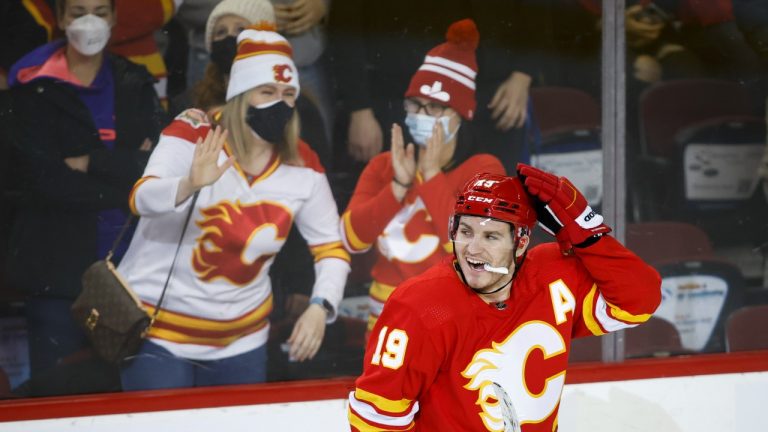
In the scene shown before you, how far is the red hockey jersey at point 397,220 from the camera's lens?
2793 mm

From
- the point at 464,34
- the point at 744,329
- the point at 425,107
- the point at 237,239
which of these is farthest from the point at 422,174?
the point at 744,329

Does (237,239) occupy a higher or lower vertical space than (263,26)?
lower

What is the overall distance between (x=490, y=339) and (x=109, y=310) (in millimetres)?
1276

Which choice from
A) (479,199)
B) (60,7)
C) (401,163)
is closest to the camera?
(479,199)

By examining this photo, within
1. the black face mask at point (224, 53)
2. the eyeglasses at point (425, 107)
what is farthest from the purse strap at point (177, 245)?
the eyeglasses at point (425, 107)

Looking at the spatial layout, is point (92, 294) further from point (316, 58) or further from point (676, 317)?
point (676, 317)

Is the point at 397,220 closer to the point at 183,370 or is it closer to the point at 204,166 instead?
the point at 204,166

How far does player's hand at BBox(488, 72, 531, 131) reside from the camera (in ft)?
9.42

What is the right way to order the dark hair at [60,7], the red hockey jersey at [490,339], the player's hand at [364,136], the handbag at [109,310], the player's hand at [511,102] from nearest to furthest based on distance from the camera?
the red hockey jersey at [490,339] → the dark hair at [60,7] → the handbag at [109,310] → the player's hand at [364,136] → the player's hand at [511,102]

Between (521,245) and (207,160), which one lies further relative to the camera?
(207,160)

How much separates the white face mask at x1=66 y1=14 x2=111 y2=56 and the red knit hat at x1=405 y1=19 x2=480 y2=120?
2.90ft

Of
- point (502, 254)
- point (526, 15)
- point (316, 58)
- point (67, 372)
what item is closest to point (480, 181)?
point (502, 254)

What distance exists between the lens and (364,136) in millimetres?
2764

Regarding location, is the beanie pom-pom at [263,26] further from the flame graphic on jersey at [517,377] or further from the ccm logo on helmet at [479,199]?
the flame graphic on jersey at [517,377]
